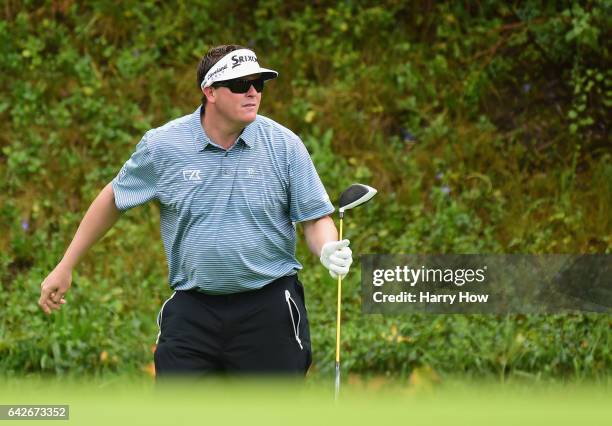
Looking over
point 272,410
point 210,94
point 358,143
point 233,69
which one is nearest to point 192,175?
point 210,94

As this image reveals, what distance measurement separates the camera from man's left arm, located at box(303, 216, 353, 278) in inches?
234

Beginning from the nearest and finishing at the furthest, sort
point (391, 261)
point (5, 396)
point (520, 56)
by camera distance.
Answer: point (5, 396), point (391, 261), point (520, 56)

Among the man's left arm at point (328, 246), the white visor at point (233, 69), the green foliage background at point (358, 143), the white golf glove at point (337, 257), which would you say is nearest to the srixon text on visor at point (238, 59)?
the white visor at point (233, 69)

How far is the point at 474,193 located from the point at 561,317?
6.19ft

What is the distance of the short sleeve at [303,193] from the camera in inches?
242

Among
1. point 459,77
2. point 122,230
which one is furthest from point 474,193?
point 122,230

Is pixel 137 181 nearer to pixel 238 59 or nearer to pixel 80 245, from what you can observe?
pixel 80 245

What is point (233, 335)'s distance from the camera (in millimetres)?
6086

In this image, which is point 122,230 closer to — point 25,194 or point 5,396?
point 25,194

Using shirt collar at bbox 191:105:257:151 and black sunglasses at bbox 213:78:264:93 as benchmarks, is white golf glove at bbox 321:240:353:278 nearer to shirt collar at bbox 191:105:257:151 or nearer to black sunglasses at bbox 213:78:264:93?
shirt collar at bbox 191:105:257:151

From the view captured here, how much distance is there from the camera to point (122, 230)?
1108 centimetres

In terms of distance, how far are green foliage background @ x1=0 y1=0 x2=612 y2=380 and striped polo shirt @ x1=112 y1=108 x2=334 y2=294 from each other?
3159mm

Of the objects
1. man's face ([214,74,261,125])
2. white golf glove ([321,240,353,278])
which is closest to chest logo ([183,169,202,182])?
man's face ([214,74,261,125])

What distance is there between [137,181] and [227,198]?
1.58ft
